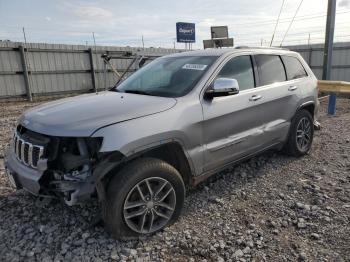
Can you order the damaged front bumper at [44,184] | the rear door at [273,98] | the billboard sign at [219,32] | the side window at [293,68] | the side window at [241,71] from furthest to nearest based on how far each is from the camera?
the billboard sign at [219,32] → the side window at [293,68] → the rear door at [273,98] → the side window at [241,71] → the damaged front bumper at [44,184]

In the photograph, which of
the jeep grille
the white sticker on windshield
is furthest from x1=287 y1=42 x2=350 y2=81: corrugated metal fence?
the jeep grille

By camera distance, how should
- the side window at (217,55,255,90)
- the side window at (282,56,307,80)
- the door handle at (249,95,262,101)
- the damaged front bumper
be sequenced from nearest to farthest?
the damaged front bumper
the side window at (217,55,255,90)
the door handle at (249,95,262,101)
the side window at (282,56,307,80)

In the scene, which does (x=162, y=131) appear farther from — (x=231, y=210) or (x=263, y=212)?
(x=263, y=212)

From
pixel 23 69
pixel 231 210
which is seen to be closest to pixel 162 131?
pixel 231 210

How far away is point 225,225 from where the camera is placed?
3.25 metres

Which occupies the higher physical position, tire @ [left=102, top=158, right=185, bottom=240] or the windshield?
the windshield

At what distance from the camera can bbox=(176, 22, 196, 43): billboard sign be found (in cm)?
2236

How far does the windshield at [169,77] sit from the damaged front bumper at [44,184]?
4.41 feet

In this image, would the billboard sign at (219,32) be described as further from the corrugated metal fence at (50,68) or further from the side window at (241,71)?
the side window at (241,71)

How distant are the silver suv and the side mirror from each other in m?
0.01

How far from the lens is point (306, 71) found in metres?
5.24

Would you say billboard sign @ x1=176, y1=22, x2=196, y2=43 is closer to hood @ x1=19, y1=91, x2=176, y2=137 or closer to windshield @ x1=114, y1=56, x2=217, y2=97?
windshield @ x1=114, y1=56, x2=217, y2=97

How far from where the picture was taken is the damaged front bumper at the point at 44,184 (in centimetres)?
261

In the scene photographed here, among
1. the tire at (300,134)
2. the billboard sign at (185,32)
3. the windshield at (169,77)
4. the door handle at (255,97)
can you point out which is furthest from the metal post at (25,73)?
the billboard sign at (185,32)
